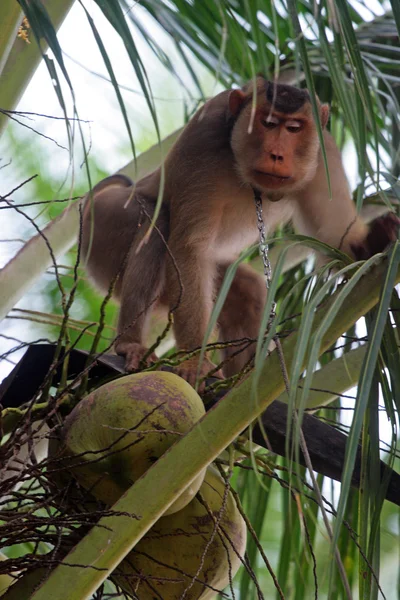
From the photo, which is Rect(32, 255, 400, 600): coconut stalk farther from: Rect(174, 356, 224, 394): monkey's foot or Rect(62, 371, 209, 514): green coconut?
Rect(174, 356, 224, 394): monkey's foot

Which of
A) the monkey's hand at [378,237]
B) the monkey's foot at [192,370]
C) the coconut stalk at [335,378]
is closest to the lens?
the coconut stalk at [335,378]

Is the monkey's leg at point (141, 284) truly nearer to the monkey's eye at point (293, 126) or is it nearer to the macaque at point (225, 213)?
the macaque at point (225, 213)

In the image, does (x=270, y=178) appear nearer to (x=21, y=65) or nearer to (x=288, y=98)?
(x=288, y=98)

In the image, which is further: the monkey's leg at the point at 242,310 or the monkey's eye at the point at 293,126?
the monkey's leg at the point at 242,310

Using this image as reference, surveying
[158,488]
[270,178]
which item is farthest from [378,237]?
[158,488]

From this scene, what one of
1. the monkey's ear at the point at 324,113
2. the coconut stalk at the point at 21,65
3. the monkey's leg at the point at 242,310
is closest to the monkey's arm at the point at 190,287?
the monkey's leg at the point at 242,310

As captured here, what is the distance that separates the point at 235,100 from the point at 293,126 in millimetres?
339

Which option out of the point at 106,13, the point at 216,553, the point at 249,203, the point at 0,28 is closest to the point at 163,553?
the point at 216,553

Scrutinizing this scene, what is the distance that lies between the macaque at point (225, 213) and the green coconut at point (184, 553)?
3.76 ft

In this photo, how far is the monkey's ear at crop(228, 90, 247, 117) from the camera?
366cm

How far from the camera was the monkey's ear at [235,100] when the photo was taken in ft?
12.0

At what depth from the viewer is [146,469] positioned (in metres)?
1.97

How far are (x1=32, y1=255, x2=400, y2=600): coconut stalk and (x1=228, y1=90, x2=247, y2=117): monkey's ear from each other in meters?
1.98

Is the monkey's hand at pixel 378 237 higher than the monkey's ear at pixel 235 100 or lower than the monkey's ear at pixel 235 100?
lower
